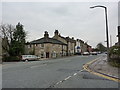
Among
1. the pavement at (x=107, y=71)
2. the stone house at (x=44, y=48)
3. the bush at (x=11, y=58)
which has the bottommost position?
the bush at (x=11, y=58)

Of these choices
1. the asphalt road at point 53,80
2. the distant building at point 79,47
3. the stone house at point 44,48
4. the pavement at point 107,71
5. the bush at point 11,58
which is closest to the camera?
the asphalt road at point 53,80

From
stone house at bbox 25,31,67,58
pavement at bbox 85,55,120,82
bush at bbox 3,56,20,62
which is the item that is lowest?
bush at bbox 3,56,20,62

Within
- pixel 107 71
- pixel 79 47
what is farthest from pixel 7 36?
pixel 79 47

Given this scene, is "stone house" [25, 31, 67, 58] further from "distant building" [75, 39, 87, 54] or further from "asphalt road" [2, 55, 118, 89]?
"asphalt road" [2, 55, 118, 89]

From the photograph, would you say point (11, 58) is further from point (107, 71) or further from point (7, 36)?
point (107, 71)

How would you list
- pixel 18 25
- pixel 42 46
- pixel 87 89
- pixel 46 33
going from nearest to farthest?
pixel 87 89 → pixel 18 25 → pixel 42 46 → pixel 46 33

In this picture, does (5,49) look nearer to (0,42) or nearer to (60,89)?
(0,42)

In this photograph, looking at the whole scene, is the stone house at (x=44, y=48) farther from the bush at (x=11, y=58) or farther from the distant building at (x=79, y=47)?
the distant building at (x=79, y=47)

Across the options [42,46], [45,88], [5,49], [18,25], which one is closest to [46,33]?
[42,46]

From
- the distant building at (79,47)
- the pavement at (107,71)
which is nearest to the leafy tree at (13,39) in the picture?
the pavement at (107,71)

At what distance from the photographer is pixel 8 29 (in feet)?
158

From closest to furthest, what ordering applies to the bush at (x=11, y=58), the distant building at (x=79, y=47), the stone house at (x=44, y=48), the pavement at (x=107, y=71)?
1. the pavement at (x=107, y=71)
2. the bush at (x=11, y=58)
3. the stone house at (x=44, y=48)
4. the distant building at (x=79, y=47)

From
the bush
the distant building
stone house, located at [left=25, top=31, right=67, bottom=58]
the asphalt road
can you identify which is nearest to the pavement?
the asphalt road

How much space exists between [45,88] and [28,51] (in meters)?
53.5
